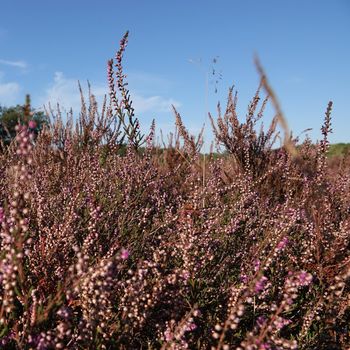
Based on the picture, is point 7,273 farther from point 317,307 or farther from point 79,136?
point 79,136

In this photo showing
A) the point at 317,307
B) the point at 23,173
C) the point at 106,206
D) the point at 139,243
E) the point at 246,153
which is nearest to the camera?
the point at 23,173

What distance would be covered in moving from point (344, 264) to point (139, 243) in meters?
1.58

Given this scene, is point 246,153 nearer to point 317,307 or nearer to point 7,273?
point 317,307

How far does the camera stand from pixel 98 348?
1830 mm

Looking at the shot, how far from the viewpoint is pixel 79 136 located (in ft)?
19.6

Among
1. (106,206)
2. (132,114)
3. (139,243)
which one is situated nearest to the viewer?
(139,243)

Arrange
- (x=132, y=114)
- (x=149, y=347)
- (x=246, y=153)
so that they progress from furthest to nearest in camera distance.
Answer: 1. (x=246, y=153)
2. (x=132, y=114)
3. (x=149, y=347)

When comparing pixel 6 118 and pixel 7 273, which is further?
pixel 6 118

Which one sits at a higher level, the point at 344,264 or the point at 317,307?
the point at 344,264

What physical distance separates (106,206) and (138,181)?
1.28 feet

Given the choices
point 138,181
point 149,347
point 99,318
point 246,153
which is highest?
point 246,153

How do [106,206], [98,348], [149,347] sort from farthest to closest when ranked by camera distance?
[106,206] → [149,347] → [98,348]

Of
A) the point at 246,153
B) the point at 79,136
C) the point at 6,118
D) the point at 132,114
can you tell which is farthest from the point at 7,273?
the point at 6,118

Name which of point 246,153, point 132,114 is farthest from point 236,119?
point 132,114
